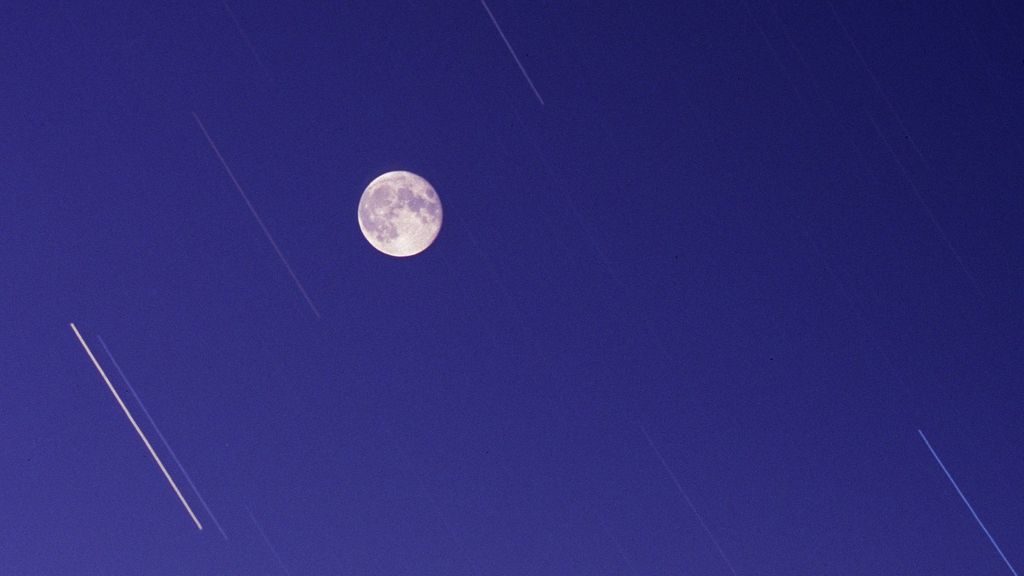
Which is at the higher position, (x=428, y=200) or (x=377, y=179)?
(x=377, y=179)

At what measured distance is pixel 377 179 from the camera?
5.24 meters

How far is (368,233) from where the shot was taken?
18.0ft

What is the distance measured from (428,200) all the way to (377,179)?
0.49 meters

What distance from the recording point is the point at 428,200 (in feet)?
17.5

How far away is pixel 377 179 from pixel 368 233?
551mm

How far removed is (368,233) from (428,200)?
2.23 feet

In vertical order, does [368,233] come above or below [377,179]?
below
